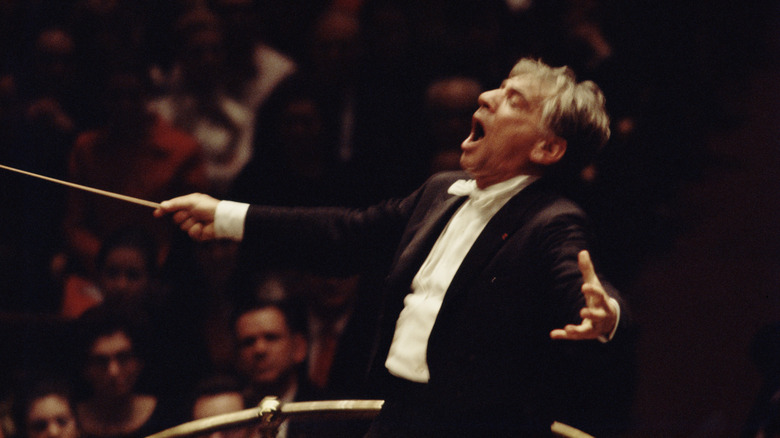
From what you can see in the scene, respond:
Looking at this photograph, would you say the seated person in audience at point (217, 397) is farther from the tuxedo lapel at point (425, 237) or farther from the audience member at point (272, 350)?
the tuxedo lapel at point (425, 237)

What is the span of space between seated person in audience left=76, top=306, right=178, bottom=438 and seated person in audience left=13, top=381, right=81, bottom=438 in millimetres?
39

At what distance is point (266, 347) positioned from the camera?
2.78 meters

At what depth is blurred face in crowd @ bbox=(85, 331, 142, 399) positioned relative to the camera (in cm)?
270

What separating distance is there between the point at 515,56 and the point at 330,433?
1467mm

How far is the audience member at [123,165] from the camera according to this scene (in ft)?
8.98

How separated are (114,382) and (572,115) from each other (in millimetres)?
1866

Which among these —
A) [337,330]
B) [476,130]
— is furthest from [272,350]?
[476,130]

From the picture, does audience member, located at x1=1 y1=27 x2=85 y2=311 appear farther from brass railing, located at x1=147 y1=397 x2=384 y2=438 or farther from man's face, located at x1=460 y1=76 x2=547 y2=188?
man's face, located at x1=460 y1=76 x2=547 y2=188

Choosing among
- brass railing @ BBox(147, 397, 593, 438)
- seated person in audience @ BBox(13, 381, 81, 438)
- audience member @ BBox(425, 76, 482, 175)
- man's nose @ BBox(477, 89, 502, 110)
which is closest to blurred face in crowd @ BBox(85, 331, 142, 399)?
seated person in audience @ BBox(13, 381, 81, 438)

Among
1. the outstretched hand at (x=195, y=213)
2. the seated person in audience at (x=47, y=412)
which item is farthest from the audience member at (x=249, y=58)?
the seated person in audience at (x=47, y=412)

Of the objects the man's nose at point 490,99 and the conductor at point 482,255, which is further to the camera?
the man's nose at point 490,99

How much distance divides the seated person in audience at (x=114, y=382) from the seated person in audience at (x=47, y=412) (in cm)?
4

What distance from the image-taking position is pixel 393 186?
2.63m

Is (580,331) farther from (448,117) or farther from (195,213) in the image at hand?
(448,117)
